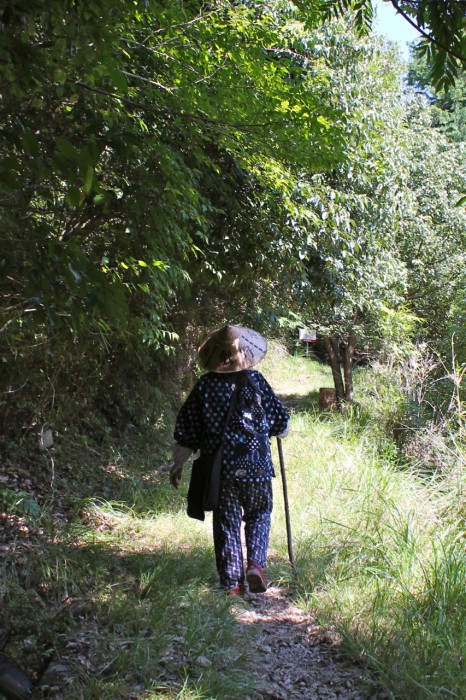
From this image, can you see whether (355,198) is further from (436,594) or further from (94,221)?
(436,594)

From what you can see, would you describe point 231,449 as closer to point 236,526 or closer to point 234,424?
point 234,424

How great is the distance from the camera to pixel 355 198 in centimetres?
801

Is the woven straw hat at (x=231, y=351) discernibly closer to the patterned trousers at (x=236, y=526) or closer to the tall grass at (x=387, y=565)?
the patterned trousers at (x=236, y=526)

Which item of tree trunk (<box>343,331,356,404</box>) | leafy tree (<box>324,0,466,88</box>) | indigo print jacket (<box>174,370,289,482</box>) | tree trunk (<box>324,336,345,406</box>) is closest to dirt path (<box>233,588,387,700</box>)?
indigo print jacket (<box>174,370,289,482</box>)

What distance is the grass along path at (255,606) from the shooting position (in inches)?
125

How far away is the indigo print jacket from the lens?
13.8ft

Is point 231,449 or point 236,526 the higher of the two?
point 231,449

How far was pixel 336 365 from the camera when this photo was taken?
15141mm

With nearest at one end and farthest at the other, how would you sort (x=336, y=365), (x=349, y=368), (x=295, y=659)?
(x=295, y=659), (x=349, y=368), (x=336, y=365)

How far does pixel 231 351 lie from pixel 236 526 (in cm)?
114

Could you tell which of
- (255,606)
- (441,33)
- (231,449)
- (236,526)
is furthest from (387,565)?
(441,33)

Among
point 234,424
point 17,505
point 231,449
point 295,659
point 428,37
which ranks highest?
point 428,37

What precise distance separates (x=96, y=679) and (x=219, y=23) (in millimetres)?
4623

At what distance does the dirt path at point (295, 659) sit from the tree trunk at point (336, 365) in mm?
10445
